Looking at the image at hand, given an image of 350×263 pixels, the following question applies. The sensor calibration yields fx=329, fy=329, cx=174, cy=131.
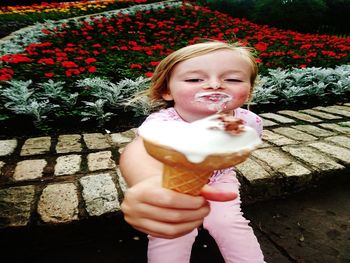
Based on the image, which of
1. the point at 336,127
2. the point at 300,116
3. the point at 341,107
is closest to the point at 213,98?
the point at 336,127

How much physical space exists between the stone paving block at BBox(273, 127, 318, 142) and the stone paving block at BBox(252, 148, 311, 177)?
44 cm

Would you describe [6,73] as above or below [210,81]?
below

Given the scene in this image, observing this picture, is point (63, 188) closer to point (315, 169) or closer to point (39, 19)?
point (315, 169)

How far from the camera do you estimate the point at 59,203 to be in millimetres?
1968

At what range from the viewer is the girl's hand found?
975 millimetres

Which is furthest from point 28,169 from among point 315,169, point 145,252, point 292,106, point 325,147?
point 292,106

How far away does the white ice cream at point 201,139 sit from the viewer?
78cm

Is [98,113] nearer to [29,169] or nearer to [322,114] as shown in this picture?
[29,169]

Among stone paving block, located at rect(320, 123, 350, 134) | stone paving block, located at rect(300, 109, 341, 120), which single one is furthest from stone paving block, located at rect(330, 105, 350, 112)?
stone paving block, located at rect(320, 123, 350, 134)

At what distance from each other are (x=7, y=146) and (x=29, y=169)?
0.59m

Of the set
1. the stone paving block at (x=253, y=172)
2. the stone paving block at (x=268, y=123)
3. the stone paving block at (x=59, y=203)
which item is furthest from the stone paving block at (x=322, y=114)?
the stone paving block at (x=59, y=203)

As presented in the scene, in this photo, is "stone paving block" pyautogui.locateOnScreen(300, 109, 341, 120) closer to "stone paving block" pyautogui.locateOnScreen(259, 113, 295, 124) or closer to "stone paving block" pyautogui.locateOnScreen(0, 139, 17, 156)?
"stone paving block" pyautogui.locateOnScreen(259, 113, 295, 124)

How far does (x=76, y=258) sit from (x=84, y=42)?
20.0 feet

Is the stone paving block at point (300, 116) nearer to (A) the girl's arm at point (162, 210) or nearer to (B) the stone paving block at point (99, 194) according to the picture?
(B) the stone paving block at point (99, 194)
